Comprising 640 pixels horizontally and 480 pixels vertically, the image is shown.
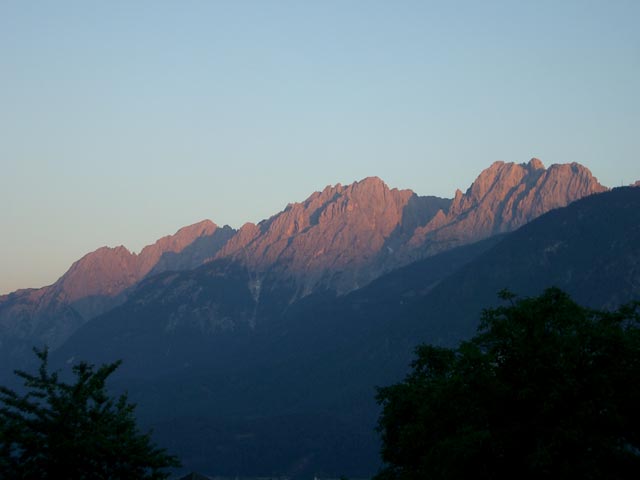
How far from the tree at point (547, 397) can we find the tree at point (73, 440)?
12.0m

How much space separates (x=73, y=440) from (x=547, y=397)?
17.7 metres

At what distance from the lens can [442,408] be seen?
4716cm

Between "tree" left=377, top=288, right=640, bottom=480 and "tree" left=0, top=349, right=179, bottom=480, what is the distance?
473 inches

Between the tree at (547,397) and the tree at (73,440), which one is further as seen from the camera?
the tree at (73,440)

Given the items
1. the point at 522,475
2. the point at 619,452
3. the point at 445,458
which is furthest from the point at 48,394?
the point at 619,452

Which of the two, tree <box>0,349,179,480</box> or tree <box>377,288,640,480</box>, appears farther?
tree <box>0,349,179,480</box>

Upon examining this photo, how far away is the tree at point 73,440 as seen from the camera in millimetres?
39812

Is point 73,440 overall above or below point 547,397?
above

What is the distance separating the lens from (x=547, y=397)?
128ft

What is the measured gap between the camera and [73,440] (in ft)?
132

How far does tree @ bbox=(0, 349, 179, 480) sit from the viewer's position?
39.8 m

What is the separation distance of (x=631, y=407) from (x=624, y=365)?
1.56m

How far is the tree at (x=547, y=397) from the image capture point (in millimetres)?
37938

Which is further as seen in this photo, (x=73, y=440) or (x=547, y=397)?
(x=73, y=440)
